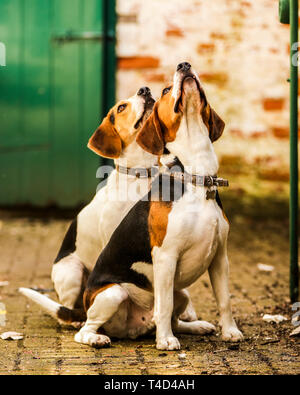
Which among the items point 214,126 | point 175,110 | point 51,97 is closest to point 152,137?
point 175,110

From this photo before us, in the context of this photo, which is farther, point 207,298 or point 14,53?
point 14,53

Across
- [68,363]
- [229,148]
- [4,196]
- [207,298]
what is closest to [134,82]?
[229,148]

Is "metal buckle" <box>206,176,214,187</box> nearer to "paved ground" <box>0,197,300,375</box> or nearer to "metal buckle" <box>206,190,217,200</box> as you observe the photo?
"metal buckle" <box>206,190,217,200</box>

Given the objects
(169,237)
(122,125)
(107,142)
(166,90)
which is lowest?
(169,237)

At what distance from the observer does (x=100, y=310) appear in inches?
160

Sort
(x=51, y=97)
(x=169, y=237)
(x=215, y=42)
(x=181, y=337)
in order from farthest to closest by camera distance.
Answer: (x=51, y=97), (x=215, y=42), (x=181, y=337), (x=169, y=237)

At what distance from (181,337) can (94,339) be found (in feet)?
1.90

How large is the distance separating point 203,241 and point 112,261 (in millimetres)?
562

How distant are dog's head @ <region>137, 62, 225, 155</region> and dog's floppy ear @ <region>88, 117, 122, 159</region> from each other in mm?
641

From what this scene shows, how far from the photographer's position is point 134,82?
810 cm

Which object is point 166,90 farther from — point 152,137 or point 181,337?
point 181,337

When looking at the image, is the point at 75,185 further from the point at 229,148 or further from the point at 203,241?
the point at 203,241

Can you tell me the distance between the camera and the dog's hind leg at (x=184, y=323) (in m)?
4.30
